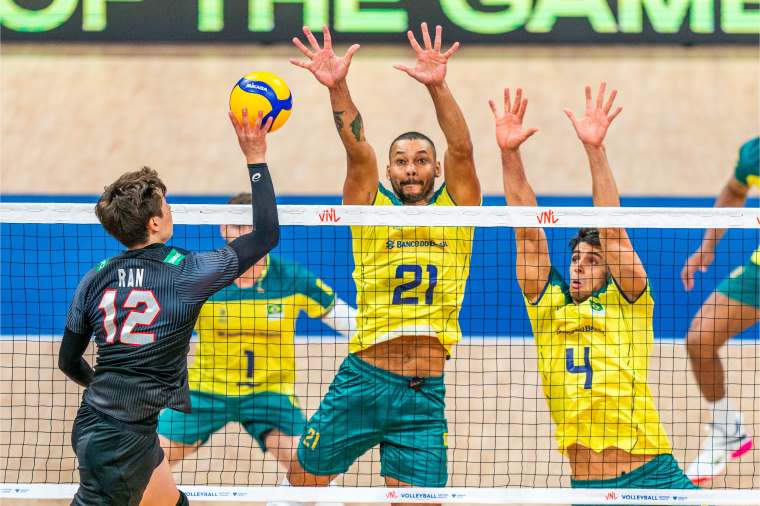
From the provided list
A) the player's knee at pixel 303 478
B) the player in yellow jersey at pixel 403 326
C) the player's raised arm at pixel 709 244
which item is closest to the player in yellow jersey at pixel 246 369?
the player's knee at pixel 303 478

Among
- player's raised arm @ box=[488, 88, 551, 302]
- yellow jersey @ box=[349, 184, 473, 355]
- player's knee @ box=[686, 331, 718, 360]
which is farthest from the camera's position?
player's knee @ box=[686, 331, 718, 360]

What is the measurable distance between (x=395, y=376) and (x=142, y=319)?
1.79m

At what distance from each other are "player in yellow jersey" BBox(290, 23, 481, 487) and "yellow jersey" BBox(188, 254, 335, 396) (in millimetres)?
1113

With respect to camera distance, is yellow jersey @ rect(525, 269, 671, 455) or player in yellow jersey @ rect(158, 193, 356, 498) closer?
yellow jersey @ rect(525, 269, 671, 455)

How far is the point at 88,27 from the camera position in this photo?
11.9 m

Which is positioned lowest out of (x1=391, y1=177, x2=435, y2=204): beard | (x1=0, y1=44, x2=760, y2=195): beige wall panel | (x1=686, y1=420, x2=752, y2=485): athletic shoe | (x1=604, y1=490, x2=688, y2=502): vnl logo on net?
(x1=686, y1=420, x2=752, y2=485): athletic shoe

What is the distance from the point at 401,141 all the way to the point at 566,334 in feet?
4.79

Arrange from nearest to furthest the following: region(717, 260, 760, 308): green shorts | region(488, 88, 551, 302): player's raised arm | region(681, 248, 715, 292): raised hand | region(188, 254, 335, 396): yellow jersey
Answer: region(488, 88, 551, 302): player's raised arm → region(681, 248, 715, 292): raised hand → region(188, 254, 335, 396): yellow jersey → region(717, 260, 760, 308): green shorts

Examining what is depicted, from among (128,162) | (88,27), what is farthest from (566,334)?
(88,27)

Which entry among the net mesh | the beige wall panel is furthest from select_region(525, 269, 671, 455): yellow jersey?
the beige wall panel

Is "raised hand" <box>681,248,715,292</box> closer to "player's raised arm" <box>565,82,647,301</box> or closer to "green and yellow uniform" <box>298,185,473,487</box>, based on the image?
"player's raised arm" <box>565,82,647,301</box>

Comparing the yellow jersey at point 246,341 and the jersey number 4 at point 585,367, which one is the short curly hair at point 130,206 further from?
the jersey number 4 at point 585,367

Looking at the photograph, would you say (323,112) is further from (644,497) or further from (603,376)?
(644,497)

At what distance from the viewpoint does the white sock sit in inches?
285
